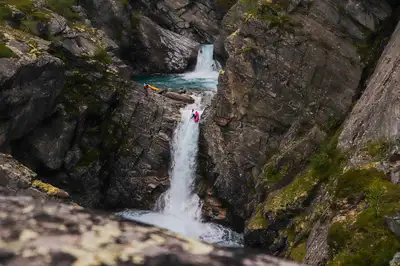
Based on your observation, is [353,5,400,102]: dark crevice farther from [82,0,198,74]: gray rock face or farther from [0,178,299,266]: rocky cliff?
[82,0,198,74]: gray rock face

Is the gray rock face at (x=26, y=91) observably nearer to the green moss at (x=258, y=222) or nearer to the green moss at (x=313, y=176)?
the green moss at (x=258, y=222)

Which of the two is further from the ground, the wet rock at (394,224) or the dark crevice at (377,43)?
the dark crevice at (377,43)

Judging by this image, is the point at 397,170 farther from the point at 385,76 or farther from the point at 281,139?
the point at 281,139

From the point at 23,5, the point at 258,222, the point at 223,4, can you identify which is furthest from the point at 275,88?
the point at 223,4

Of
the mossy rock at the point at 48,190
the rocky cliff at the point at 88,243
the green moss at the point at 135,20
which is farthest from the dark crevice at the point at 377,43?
the green moss at the point at 135,20

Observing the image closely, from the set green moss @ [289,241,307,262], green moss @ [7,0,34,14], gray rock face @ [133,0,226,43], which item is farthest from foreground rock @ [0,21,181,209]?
gray rock face @ [133,0,226,43]

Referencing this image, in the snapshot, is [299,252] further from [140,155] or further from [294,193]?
[140,155]
